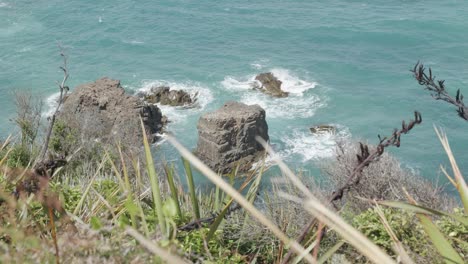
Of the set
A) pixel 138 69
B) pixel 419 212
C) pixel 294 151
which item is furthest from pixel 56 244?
pixel 138 69

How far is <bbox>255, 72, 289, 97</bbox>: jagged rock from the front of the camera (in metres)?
32.3

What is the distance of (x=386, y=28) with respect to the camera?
41.3 m

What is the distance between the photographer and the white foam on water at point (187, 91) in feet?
98.0

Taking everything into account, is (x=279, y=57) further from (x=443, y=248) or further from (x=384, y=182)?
(x=443, y=248)

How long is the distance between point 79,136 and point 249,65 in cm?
1589

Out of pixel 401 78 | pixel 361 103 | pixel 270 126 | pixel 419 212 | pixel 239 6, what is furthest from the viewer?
pixel 239 6

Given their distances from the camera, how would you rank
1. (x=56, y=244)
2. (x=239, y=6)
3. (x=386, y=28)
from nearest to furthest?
(x=56, y=244) < (x=386, y=28) < (x=239, y=6)

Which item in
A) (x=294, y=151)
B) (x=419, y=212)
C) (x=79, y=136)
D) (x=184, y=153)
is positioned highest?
(x=184, y=153)

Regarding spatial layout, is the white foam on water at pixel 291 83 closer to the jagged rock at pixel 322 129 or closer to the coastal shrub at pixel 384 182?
the jagged rock at pixel 322 129

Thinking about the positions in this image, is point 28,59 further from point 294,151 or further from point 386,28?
point 386,28

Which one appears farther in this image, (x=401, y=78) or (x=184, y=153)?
(x=401, y=78)

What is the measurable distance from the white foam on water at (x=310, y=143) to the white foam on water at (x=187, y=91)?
15.7 feet

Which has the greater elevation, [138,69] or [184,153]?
[184,153]

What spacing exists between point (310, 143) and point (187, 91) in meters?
7.43
